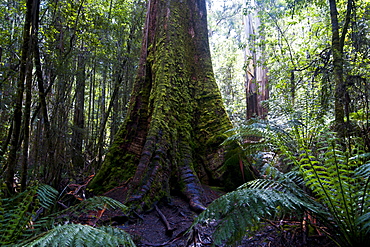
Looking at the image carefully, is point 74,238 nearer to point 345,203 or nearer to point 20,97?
point 345,203

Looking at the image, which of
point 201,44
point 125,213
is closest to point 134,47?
point 201,44

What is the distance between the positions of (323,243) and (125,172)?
2557 mm

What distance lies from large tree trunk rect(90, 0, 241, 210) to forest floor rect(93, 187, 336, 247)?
161 mm

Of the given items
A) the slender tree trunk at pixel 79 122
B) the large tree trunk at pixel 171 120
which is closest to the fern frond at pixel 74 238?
the large tree trunk at pixel 171 120

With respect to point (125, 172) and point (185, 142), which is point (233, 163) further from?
point (125, 172)

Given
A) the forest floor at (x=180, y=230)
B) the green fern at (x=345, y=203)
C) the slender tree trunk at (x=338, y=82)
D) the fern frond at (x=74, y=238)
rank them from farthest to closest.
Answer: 1. the slender tree trunk at (x=338, y=82)
2. the forest floor at (x=180, y=230)
3. the green fern at (x=345, y=203)
4. the fern frond at (x=74, y=238)

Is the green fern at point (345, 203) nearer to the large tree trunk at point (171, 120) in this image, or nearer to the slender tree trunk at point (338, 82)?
the large tree trunk at point (171, 120)

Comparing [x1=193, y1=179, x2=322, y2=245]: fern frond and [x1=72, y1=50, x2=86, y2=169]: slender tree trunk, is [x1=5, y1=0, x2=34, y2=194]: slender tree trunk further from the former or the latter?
[x1=72, y1=50, x2=86, y2=169]: slender tree trunk

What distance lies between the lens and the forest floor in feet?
6.15

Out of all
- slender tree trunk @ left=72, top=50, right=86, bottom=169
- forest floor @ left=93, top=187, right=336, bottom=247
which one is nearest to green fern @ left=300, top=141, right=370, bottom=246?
forest floor @ left=93, top=187, right=336, bottom=247

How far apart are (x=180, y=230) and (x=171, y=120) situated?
1.60 m

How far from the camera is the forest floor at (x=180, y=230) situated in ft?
6.15

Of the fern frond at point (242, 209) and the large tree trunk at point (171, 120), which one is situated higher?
the large tree trunk at point (171, 120)

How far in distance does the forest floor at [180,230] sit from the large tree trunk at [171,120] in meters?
0.16
